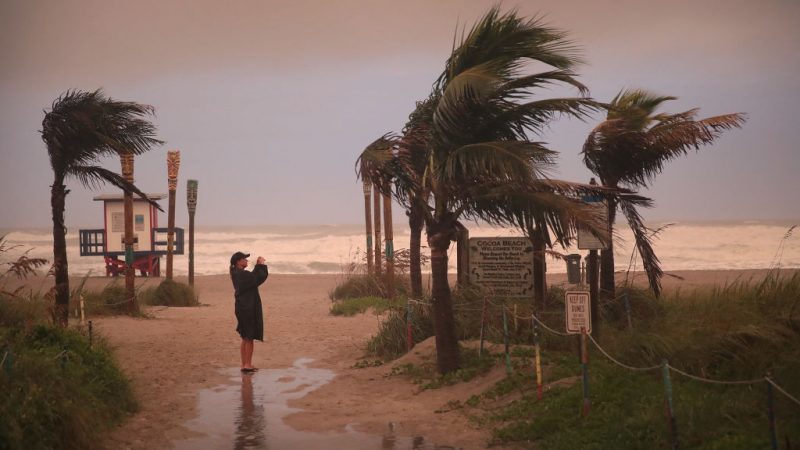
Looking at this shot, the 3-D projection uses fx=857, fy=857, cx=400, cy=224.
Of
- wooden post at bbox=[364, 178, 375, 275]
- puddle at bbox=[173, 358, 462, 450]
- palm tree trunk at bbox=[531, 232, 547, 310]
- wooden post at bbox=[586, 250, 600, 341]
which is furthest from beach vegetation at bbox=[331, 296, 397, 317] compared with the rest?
wooden post at bbox=[586, 250, 600, 341]

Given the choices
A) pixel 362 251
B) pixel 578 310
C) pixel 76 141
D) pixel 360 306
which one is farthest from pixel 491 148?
pixel 362 251

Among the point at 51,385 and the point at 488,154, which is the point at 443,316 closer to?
the point at 488,154

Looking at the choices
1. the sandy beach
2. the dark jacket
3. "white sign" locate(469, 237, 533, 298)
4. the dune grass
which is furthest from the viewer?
"white sign" locate(469, 237, 533, 298)

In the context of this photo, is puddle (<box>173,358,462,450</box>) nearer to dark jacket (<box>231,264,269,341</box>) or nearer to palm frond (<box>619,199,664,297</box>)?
dark jacket (<box>231,264,269,341</box>)

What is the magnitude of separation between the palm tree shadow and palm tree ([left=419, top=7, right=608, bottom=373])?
2765 mm

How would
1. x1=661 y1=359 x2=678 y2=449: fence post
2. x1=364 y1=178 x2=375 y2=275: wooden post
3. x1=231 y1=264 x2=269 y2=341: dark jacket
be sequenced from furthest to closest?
x1=364 y1=178 x2=375 y2=275: wooden post, x1=231 y1=264 x2=269 y2=341: dark jacket, x1=661 y1=359 x2=678 y2=449: fence post

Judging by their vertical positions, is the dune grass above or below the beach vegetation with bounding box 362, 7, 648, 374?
below

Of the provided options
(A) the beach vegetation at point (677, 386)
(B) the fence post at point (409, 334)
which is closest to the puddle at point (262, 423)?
(A) the beach vegetation at point (677, 386)

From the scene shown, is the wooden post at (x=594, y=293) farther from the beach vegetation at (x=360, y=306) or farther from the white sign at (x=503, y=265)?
the beach vegetation at (x=360, y=306)

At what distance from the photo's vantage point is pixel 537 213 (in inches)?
426

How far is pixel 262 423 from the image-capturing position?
9.87 metres

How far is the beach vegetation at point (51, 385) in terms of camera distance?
24.8 feet

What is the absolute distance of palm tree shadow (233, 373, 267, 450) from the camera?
28.9ft

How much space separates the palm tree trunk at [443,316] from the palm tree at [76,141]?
5.55 meters
